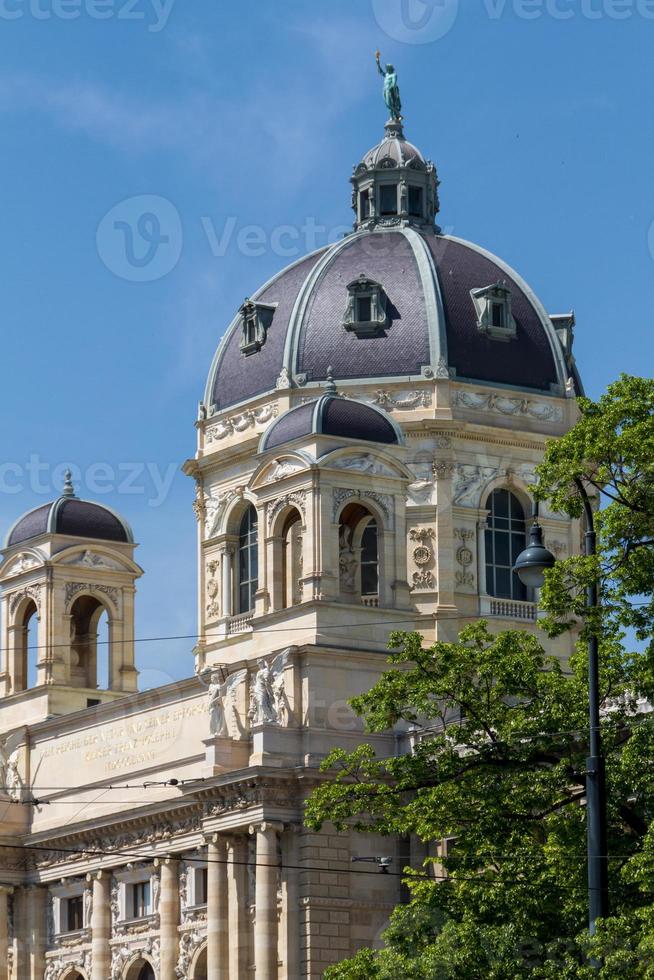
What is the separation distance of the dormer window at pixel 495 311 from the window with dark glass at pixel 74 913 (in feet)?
76.8

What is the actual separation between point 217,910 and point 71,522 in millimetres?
18965

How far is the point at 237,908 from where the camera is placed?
69062 mm

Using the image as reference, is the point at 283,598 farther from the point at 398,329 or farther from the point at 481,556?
the point at 398,329

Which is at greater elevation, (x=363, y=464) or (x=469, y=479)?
(x=469, y=479)

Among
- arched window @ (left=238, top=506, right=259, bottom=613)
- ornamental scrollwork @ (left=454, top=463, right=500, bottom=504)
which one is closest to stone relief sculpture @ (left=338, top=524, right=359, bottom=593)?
ornamental scrollwork @ (left=454, top=463, right=500, bottom=504)

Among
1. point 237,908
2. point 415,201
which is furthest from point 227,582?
point 237,908

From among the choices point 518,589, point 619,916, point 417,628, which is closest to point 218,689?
point 417,628

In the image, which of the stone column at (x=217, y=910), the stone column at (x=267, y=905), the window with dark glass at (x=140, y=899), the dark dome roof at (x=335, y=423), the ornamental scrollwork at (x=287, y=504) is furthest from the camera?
the window with dark glass at (x=140, y=899)

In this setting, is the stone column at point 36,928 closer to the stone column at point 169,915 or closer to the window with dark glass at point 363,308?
the stone column at point 169,915

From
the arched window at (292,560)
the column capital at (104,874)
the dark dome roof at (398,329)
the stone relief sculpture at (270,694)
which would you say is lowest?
the column capital at (104,874)

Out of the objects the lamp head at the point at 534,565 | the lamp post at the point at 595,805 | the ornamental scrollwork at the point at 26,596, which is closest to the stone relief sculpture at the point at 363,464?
the ornamental scrollwork at the point at 26,596

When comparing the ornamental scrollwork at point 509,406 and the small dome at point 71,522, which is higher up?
the ornamental scrollwork at point 509,406

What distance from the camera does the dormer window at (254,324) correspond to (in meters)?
85.8

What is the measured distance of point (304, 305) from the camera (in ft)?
279
